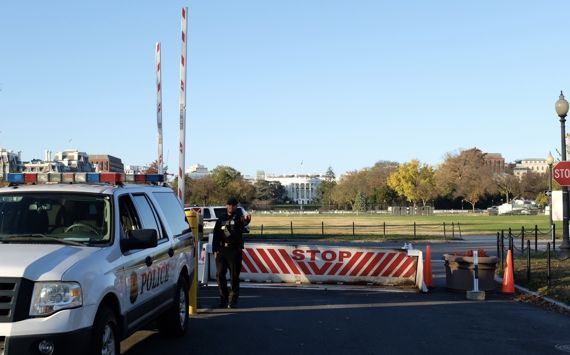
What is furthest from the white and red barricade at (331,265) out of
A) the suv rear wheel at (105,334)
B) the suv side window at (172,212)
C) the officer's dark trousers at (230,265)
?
the suv rear wheel at (105,334)

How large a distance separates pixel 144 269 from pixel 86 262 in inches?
59.1

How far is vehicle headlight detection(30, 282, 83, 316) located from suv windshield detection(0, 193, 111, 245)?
44.6 inches

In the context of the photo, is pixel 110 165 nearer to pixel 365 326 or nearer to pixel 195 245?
pixel 195 245

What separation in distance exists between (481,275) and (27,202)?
32.2 ft

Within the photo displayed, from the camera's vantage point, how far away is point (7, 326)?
479cm

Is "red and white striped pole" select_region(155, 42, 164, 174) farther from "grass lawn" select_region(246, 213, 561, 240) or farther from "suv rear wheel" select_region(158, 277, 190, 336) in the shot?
"grass lawn" select_region(246, 213, 561, 240)

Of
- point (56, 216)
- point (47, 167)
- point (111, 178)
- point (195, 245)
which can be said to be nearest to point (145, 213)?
point (111, 178)

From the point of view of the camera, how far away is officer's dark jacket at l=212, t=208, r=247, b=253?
11336mm

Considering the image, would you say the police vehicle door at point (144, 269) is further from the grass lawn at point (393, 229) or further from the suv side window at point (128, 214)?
the grass lawn at point (393, 229)

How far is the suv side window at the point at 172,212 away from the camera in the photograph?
8.35m

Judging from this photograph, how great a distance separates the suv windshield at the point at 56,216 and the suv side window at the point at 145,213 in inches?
30.1

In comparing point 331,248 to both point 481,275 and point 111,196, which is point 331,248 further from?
point 111,196

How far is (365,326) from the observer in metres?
9.55

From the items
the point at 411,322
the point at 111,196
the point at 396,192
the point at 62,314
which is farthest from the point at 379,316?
the point at 396,192
